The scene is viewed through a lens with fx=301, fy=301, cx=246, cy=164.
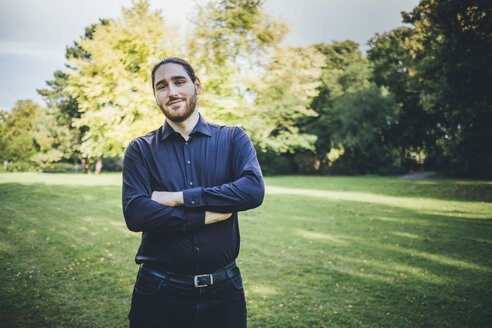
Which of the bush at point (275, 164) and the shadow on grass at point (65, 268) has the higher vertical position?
the bush at point (275, 164)

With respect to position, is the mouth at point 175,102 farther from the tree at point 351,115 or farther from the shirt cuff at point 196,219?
the tree at point 351,115

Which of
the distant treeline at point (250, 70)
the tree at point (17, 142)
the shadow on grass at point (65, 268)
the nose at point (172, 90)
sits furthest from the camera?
the tree at point (17, 142)

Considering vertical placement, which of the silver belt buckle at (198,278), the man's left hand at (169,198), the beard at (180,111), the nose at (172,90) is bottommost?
the silver belt buckle at (198,278)

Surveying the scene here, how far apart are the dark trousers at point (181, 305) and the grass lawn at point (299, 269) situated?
7.71ft

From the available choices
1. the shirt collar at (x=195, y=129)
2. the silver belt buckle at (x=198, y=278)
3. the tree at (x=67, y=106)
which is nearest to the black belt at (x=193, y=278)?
the silver belt buckle at (x=198, y=278)

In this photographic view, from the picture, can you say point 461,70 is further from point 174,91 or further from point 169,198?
point 169,198

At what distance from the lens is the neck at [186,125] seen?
225 cm

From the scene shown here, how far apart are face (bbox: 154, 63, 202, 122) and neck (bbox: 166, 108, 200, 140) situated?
54 mm

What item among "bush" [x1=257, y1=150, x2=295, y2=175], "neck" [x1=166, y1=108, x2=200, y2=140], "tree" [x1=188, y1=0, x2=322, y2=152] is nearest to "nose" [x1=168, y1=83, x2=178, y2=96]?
"neck" [x1=166, y1=108, x2=200, y2=140]

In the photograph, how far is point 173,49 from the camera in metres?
14.1

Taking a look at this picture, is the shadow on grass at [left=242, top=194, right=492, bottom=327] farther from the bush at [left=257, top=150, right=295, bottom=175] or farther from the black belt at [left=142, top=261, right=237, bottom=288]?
the bush at [left=257, top=150, right=295, bottom=175]

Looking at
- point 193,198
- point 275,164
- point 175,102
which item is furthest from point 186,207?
point 275,164

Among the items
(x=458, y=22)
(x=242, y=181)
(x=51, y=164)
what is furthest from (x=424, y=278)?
(x=51, y=164)

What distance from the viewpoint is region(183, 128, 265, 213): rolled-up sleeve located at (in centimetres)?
208
